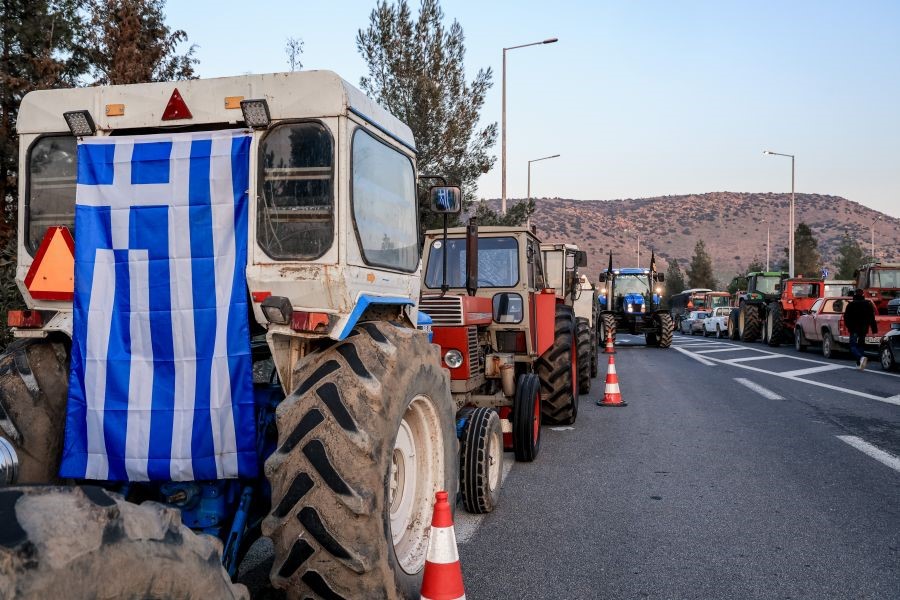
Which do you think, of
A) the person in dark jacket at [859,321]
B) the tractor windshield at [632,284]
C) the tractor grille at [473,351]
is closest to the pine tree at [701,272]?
the tractor windshield at [632,284]

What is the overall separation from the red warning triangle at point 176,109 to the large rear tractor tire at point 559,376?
5990 mm

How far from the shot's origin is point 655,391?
1389 centimetres

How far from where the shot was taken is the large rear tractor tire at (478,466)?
18.7 feet

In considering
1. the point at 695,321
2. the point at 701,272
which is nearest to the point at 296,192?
the point at 695,321

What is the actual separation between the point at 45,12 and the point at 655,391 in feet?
44.8

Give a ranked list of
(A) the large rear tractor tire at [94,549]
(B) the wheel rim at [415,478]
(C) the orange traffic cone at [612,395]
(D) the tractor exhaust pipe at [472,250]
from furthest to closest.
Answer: (C) the orange traffic cone at [612,395] → (D) the tractor exhaust pipe at [472,250] → (B) the wheel rim at [415,478] → (A) the large rear tractor tire at [94,549]

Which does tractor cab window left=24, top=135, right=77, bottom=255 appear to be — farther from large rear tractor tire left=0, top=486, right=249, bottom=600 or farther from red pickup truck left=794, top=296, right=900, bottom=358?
red pickup truck left=794, top=296, right=900, bottom=358

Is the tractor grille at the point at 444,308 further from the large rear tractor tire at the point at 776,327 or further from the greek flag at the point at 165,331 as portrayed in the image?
the large rear tractor tire at the point at 776,327

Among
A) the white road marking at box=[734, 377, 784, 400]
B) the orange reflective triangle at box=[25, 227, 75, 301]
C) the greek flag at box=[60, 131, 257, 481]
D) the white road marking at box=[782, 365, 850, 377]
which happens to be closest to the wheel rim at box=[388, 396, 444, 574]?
the greek flag at box=[60, 131, 257, 481]

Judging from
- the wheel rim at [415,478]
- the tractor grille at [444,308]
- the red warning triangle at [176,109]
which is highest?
the red warning triangle at [176,109]

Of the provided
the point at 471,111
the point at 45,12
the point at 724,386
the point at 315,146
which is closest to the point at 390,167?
the point at 315,146

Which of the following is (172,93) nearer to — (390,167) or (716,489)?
(390,167)

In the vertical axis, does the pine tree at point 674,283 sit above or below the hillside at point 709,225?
below

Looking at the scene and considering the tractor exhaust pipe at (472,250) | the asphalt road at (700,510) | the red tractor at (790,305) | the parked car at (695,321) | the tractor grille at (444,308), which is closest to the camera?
the asphalt road at (700,510)
